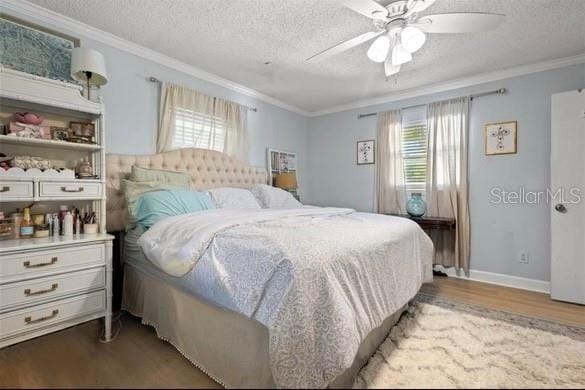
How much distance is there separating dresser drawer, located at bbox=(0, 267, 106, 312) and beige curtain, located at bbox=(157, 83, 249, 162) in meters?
1.41

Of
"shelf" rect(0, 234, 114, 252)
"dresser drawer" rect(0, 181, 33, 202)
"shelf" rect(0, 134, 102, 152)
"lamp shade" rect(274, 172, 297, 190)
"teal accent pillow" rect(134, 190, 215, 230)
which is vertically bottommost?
"shelf" rect(0, 234, 114, 252)

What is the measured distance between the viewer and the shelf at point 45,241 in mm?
1594

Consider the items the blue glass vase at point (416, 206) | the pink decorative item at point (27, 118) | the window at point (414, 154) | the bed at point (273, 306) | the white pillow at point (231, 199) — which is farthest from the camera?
the window at point (414, 154)

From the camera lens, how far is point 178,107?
295 centimetres

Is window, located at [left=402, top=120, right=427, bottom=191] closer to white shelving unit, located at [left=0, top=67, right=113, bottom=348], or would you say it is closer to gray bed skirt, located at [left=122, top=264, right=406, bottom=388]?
gray bed skirt, located at [left=122, top=264, right=406, bottom=388]

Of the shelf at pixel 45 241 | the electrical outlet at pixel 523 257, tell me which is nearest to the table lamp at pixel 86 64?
the shelf at pixel 45 241

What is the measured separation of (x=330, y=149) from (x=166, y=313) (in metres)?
3.55

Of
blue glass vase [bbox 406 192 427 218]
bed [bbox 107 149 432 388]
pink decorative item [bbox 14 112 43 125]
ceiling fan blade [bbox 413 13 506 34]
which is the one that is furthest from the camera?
blue glass vase [bbox 406 192 427 218]

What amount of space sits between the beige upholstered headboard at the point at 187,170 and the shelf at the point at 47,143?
31 cm

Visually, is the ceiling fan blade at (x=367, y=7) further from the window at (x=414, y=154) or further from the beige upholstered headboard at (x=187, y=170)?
the window at (x=414, y=154)

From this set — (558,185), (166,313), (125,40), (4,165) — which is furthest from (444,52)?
(4,165)

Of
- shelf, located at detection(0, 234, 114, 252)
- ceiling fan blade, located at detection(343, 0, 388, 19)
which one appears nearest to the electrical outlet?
ceiling fan blade, located at detection(343, 0, 388, 19)

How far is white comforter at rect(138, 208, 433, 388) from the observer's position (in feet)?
3.37

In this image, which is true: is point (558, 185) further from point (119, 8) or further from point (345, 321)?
point (119, 8)
